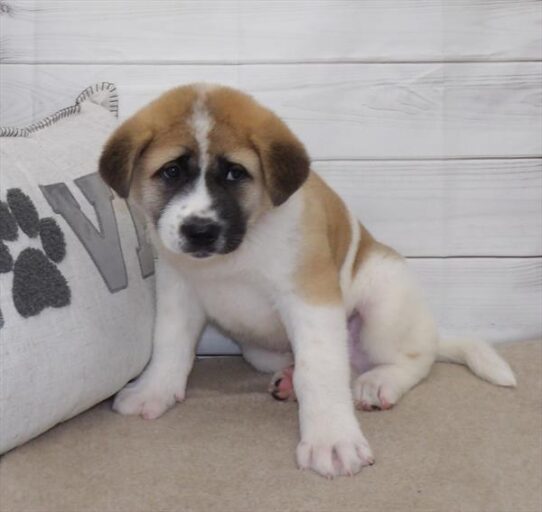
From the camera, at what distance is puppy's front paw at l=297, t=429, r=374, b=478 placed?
1.67 metres

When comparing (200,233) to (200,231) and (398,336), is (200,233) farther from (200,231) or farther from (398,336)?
(398,336)

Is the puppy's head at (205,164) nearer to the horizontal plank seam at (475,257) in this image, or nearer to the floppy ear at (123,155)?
the floppy ear at (123,155)

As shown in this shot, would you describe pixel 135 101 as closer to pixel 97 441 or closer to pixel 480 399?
pixel 97 441

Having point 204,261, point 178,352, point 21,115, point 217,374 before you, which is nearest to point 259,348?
point 217,374

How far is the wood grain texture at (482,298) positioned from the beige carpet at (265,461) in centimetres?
55

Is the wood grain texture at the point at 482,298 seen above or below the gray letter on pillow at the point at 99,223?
below

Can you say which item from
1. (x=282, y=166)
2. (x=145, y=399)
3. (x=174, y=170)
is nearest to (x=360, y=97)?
(x=282, y=166)

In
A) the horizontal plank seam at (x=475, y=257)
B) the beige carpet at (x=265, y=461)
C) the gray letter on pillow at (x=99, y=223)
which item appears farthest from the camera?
the horizontal plank seam at (x=475, y=257)

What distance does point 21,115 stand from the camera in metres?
2.62

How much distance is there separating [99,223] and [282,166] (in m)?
0.54

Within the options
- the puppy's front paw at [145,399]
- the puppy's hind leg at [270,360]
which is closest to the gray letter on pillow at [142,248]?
the puppy's front paw at [145,399]

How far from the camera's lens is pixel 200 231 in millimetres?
1682

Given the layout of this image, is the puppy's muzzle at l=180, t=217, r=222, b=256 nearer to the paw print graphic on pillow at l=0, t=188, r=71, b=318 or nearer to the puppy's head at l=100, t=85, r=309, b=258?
the puppy's head at l=100, t=85, r=309, b=258

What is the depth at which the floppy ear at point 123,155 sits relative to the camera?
5.89 feet
